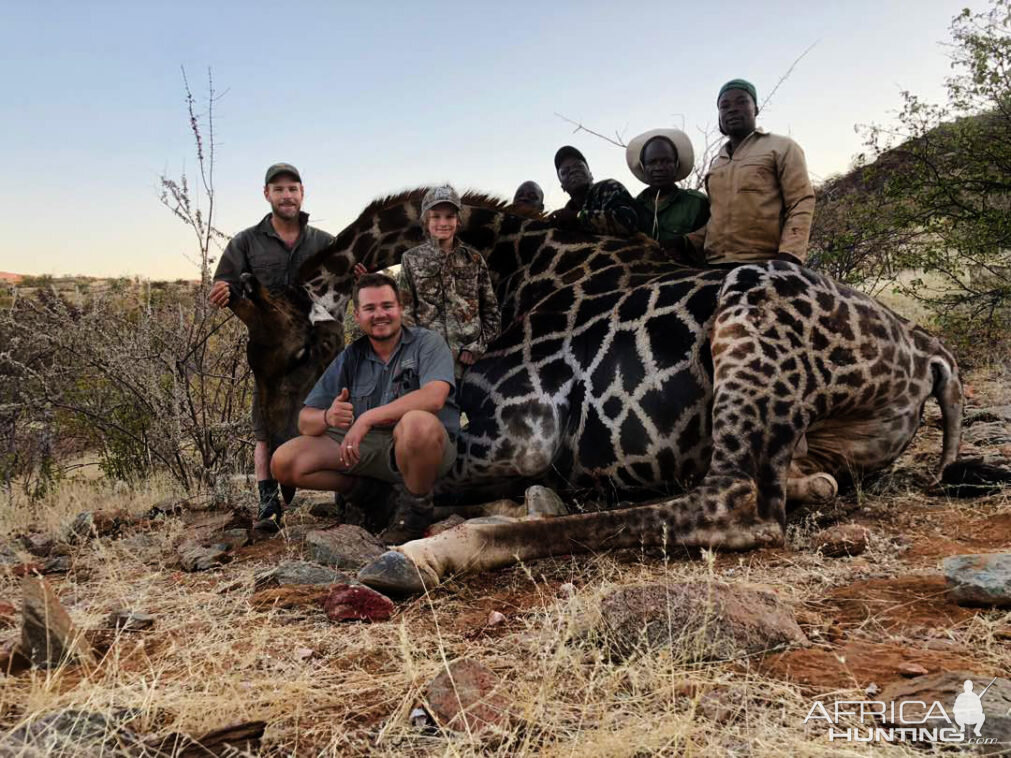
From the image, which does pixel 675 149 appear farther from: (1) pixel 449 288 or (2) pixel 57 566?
(2) pixel 57 566

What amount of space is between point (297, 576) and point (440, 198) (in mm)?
2415

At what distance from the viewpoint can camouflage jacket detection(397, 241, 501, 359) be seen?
4.75 metres

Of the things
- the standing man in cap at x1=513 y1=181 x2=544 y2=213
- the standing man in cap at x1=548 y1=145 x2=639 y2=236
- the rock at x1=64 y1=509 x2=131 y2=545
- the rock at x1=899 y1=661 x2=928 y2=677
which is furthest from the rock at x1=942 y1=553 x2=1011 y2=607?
the standing man in cap at x1=513 y1=181 x2=544 y2=213

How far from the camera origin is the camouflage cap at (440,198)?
4.72 metres

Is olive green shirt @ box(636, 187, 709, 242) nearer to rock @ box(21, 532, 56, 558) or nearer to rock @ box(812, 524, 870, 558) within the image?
rock @ box(812, 524, 870, 558)

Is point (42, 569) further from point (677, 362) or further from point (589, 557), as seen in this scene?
point (677, 362)

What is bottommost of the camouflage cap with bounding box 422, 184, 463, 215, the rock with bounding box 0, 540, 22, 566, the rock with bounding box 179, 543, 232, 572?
the rock with bounding box 0, 540, 22, 566

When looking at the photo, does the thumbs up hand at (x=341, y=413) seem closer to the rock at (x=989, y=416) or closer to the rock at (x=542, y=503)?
the rock at (x=542, y=503)

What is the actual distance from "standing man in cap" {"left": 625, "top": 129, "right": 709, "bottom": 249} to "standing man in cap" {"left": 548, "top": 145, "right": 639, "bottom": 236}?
290 mm

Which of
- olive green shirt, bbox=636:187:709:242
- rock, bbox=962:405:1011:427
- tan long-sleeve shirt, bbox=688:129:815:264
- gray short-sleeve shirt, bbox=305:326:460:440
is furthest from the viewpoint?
olive green shirt, bbox=636:187:709:242

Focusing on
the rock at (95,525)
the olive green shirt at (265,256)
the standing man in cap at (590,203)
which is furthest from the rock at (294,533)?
the standing man in cap at (590,203)

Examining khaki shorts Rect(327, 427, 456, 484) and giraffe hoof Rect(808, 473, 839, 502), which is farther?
khaki shorts Rect(327, 427, 456, 484)

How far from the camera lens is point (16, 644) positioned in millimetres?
2354

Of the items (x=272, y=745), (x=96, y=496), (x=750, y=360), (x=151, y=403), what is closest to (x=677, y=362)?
(x=750, y=360)
